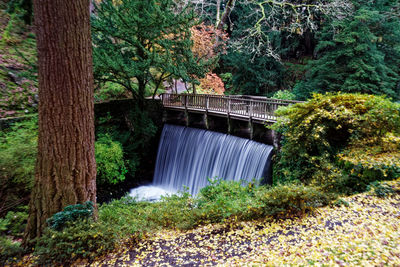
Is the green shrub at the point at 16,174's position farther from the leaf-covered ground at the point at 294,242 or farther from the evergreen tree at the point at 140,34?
the evergreen tree at the point at 140,34

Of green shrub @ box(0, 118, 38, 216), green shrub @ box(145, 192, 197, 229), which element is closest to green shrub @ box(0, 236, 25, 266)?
green shrub @ box(0, 118, 38, 216)

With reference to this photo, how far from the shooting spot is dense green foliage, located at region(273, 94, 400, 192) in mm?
5742

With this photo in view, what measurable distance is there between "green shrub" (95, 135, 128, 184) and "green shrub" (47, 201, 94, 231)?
7140mm

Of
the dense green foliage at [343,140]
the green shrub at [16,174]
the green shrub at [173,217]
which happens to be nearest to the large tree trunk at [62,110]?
the green shrub at [16,174]

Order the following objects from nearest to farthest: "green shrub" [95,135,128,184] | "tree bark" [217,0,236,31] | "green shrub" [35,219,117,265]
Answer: "green shrub" [35,219,117,265] < "green shrub" [95,135,128,184] < "tree bark" [217,0,236,31]

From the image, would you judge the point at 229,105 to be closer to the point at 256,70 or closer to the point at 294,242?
the point at 294,242

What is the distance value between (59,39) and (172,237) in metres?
4.32

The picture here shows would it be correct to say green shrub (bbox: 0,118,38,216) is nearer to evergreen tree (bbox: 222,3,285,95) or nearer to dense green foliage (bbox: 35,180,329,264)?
dense green foliage (bbox: 35,180,329,264)

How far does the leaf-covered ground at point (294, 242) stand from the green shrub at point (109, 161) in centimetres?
721

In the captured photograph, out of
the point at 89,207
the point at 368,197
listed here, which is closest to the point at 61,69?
the point at 89,207

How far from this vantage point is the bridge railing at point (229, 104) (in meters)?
10.3

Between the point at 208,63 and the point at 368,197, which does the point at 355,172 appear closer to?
the point at 368,197

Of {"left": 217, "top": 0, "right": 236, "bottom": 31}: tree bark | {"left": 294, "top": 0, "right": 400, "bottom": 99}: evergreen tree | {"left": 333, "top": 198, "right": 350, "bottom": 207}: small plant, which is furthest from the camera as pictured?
{"left": 217, "top": 0, "right": 236, "bottom": 31}: tree bark

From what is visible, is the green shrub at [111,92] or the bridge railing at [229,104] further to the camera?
the green shrub at [111,92]
